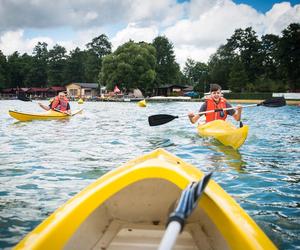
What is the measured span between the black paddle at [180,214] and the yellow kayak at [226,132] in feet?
16.6

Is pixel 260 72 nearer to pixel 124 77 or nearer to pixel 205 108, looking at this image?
pixel 124 77

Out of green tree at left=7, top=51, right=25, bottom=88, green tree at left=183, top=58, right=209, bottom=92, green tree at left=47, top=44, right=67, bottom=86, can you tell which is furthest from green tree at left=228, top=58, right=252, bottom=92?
green tree at left=7, top=51, right=25, bottom=88

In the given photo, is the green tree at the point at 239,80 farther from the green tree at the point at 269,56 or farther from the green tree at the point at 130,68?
the green tree at the point at 130,68

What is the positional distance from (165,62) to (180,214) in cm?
6552

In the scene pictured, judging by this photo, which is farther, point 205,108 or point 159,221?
point 205,108

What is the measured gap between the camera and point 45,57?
292ft

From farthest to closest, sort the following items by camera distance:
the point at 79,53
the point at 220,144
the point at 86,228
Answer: the point at 79,53
the point at 220,144
the point at 86,228

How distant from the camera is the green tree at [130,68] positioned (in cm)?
5022

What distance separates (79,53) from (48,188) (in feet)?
283

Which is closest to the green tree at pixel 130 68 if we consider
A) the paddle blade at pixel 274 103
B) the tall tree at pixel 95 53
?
the tall tree at pixel 95 53

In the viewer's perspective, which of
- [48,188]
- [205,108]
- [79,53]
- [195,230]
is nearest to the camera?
[195,230]

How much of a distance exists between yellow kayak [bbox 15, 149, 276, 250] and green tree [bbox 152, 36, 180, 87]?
62231 mm

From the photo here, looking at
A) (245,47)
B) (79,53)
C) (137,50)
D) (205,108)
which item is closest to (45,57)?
(79,53)

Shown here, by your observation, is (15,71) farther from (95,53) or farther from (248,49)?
(248,49)
